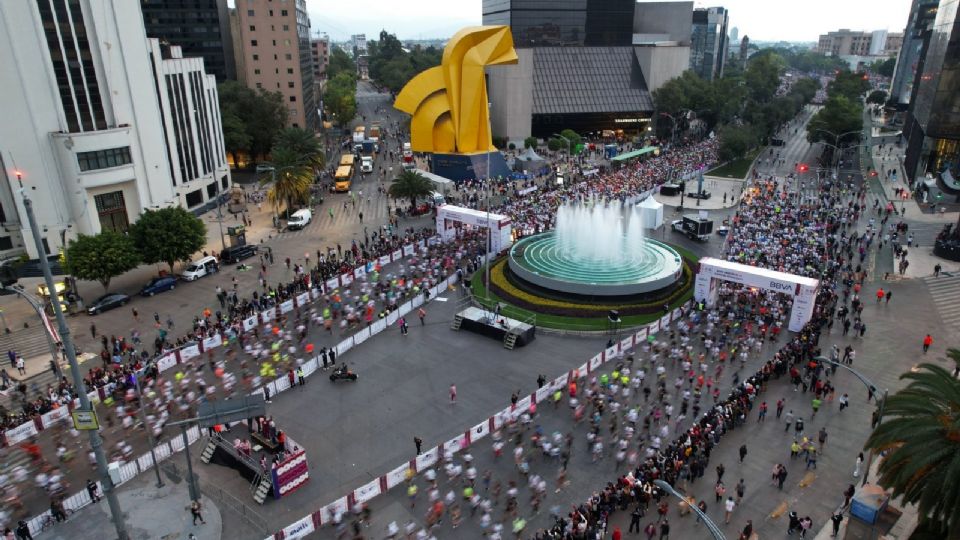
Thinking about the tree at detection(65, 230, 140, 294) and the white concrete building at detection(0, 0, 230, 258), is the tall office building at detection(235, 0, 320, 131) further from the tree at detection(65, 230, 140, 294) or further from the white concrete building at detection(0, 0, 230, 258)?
the tree at detection(65, 230, 140, 294)

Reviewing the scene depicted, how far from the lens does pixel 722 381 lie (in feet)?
89.7

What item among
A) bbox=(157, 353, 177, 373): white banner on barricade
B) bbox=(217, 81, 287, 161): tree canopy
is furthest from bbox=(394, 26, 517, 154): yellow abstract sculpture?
bbox=(157, 353, 177, 373): white banner on barricade

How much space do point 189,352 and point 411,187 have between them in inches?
1147

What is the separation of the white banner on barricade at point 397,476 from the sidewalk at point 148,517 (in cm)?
553

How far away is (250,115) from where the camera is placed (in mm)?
72125

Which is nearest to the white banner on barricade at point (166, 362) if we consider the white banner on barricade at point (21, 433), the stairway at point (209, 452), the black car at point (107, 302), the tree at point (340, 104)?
the white banner on barricade at point (21, 433)

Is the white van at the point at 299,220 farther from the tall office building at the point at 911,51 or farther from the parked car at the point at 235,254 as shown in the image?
the tall office building at the point at 911,51

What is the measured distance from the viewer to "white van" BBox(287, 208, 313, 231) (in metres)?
52.5

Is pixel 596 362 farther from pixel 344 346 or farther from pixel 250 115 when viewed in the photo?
pixel 250 115

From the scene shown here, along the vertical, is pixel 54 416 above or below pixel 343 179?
below

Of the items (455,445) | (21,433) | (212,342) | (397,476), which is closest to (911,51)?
(455,445)

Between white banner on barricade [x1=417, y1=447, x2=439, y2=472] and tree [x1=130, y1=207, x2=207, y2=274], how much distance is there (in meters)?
26.5

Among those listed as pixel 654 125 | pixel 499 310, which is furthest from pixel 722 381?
pixel 654 125

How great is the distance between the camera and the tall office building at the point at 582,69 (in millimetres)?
93188
